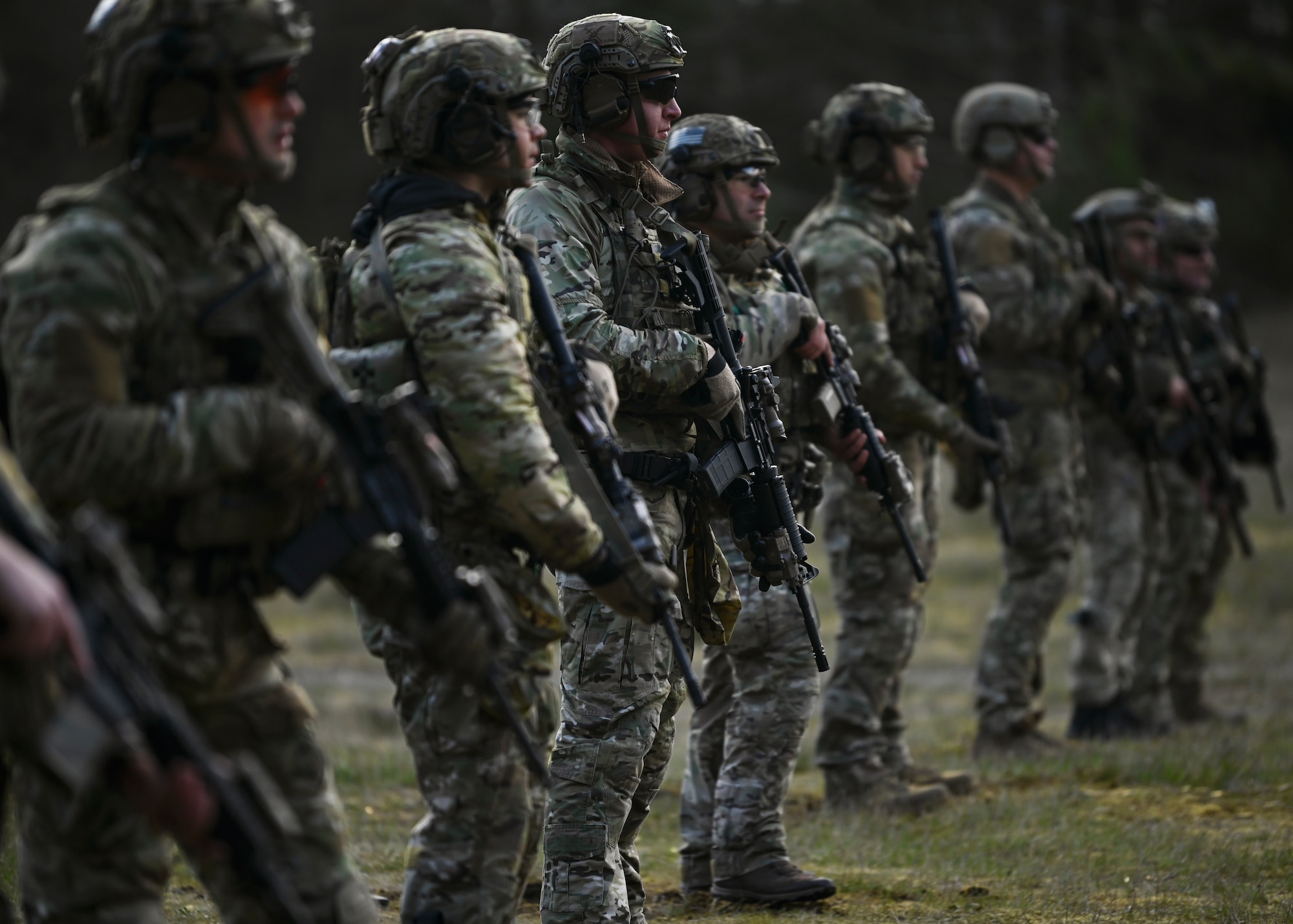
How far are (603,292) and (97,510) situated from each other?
234 centimetres

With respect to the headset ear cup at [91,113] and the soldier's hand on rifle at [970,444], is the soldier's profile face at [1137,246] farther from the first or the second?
the headset ear cup at [91,113]

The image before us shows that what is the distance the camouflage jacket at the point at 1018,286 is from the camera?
8.34m

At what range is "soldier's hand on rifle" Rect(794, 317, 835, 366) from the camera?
593 cm

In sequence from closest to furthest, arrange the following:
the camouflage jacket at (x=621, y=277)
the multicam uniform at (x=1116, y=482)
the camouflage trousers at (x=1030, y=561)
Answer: the camouflage jacket at (x=621, y=277)
the camouflage trousers at (x=1030, y=561)
the multicam uniform at (x=1116, y=482)

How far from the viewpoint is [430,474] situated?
11.3 feet

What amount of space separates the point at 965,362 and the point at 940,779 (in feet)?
6.08

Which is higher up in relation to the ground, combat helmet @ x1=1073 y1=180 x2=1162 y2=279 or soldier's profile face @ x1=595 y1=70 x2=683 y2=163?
soldier's profile face @ x1=595 y1=70 x2=683 y2=163

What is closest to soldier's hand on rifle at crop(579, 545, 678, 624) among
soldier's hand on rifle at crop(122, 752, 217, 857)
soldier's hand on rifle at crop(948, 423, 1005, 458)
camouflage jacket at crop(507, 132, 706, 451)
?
camouflage jacket at crop(507, 132, 706, 451)

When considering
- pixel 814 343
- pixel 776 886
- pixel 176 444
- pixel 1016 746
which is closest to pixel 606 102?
pixel 814 343

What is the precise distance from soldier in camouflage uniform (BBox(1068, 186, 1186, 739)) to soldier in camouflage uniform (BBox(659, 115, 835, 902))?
339 centimetres

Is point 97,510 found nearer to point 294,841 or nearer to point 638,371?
point 294,841

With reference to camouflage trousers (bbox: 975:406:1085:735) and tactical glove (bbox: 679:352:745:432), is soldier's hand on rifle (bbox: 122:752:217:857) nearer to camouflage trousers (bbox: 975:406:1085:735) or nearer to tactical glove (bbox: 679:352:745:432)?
tactical glove (bbox: 679:352:745:432)

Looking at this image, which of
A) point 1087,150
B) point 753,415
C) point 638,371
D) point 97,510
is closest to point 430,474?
point 97,510

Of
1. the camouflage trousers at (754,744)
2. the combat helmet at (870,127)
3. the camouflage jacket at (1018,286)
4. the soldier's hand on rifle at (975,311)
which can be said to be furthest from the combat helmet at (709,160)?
the camouflage jacket at (1018,286)
